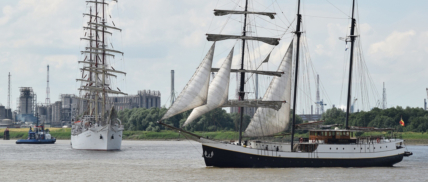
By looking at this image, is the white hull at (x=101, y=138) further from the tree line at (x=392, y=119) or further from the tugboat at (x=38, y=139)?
the tugboat at (x=38, y=139)

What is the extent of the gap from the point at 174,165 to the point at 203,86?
1400 cm

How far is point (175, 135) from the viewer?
178500mm

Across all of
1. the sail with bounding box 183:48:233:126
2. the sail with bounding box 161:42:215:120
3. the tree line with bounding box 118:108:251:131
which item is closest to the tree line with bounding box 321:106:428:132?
the tree line with bounding box 118:108:251:131

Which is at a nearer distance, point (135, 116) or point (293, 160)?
point (293, 160)

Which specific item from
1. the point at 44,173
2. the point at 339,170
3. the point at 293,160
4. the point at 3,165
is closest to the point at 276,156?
the point at 293,160

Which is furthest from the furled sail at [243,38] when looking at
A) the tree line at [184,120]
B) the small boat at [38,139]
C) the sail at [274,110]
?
the small boat at [38,139]

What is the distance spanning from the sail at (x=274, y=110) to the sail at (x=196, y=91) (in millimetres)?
8664

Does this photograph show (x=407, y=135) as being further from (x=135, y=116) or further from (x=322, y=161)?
(x=135, y=116)

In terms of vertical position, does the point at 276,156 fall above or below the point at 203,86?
below

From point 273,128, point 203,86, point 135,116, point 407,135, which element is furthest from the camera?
point 135,116

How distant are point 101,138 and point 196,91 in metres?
57.3

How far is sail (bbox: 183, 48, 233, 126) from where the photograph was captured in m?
63.9

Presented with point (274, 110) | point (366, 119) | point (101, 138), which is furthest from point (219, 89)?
point (366, 119)

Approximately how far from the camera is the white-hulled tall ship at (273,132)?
63.3 m
